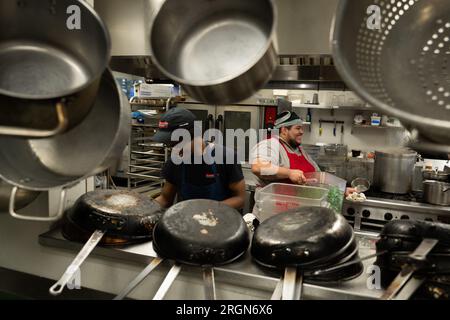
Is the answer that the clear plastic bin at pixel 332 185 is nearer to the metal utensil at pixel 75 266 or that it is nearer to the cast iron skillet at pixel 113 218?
the cast iron skillet at pixel 113 218

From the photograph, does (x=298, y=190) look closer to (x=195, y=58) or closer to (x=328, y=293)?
(x=328, y=293)

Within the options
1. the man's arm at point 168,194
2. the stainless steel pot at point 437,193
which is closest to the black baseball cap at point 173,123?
the man's arm at point 168,194

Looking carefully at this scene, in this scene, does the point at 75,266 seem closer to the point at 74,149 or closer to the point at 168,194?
the point at 74,149

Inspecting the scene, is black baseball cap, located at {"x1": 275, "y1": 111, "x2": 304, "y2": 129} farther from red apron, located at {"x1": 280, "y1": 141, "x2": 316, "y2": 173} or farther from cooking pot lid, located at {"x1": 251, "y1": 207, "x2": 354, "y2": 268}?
cooking pot lid, located at {"x1": 251, "y1": 207, "x2": 354, "y2": 268}

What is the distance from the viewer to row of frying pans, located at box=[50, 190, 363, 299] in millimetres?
849

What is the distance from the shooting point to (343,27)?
58 centimetres

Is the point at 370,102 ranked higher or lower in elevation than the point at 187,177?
higher

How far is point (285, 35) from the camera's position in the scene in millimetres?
1322

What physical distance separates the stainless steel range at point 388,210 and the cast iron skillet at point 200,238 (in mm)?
1952

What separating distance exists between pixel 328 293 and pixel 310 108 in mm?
3823

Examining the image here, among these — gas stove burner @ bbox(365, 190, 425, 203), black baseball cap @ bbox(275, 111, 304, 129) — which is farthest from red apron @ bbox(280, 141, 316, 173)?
gas stove burner @ bbox(365, 190, 425, 203)

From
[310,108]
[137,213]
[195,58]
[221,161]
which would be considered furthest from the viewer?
[310,108]

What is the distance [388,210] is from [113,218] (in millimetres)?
2250
